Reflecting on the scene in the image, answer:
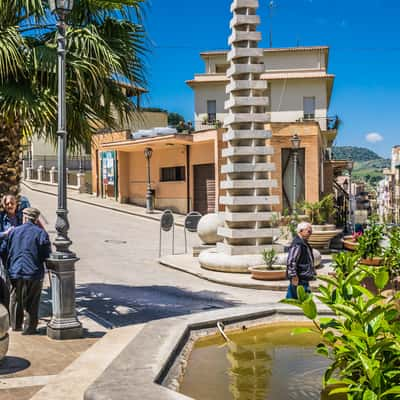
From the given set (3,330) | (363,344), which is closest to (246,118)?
(3,330)

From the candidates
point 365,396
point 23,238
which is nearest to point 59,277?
point 23,238

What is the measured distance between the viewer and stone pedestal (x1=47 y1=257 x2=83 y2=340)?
7.35m

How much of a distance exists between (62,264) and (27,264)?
0.53 metres

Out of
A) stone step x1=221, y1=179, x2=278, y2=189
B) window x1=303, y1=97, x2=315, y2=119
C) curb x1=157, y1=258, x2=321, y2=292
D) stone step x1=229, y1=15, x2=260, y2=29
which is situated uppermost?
window x1=303, y1=97, x2=315, y2=119

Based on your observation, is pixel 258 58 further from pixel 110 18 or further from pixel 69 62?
pixel 69 62

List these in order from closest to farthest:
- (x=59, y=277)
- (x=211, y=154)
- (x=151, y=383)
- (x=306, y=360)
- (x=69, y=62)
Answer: (x=151, y=383), (x=306, y=360), (x=59, y=277), (x=69, y=62), (x=211, y=154)

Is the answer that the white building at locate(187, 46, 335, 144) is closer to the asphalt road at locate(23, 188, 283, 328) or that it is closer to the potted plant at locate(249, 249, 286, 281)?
the asphalt road at locate(23, 188, 283, 328)

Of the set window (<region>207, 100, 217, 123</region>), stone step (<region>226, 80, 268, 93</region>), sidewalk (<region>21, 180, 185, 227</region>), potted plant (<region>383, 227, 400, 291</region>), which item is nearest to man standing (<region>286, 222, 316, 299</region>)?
potted plant (<region>383, 227, 400, 291</region>)

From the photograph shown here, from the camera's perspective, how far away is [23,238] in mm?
7602

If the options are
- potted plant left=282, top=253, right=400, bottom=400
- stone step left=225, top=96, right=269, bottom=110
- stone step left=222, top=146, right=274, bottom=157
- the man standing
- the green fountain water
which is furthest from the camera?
stone step left=225, top=96, right=269, bottom=110

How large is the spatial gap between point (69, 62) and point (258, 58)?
7368 mm

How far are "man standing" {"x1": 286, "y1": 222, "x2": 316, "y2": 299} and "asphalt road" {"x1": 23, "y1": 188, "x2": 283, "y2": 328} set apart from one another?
2671 mm

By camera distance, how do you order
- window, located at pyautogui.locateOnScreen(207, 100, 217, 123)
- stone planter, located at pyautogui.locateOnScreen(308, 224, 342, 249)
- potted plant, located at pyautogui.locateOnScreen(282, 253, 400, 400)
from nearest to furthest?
potted plant, located at pyautogui.locateOnScreen(282, 253, 400, 400), stone planter, located at pyautogui.locateOnScreen(308, 224, 342, 249), window, located at pyautogui.locateOnScreen(207, 100, 217, 123)

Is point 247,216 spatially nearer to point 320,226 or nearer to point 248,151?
point 248,151
